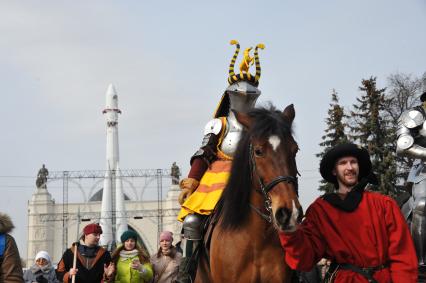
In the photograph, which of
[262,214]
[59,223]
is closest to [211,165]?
[262,214]

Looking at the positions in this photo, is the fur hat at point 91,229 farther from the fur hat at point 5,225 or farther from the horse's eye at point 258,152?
the horse's eye at point 258,152

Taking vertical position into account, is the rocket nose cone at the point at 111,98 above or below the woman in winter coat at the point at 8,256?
above

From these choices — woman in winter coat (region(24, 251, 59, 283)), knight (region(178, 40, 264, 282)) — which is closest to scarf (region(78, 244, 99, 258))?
woman in winter coat (region(24, 251, 59, 283))

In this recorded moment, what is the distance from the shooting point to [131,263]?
29.8 ft

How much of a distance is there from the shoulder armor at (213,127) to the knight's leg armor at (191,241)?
3.17 ft

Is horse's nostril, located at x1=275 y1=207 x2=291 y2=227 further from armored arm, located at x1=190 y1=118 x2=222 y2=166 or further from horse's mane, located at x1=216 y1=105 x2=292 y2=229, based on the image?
armored arm, located at x1=190 y1=118 x2=222 y2=166

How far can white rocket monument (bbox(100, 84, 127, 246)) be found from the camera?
68375 millimetres

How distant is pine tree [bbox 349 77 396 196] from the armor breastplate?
81.6 feet

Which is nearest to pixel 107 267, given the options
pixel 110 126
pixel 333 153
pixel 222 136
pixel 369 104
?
pixel 222 136

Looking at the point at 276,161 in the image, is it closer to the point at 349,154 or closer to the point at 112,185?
the point at 349,154

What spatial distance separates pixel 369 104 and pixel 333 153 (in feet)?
101

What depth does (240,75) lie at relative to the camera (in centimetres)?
759

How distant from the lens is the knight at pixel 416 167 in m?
6.54

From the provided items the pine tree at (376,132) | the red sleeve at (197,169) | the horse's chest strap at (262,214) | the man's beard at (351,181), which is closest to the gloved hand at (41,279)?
the red sleeve at (197,169)
